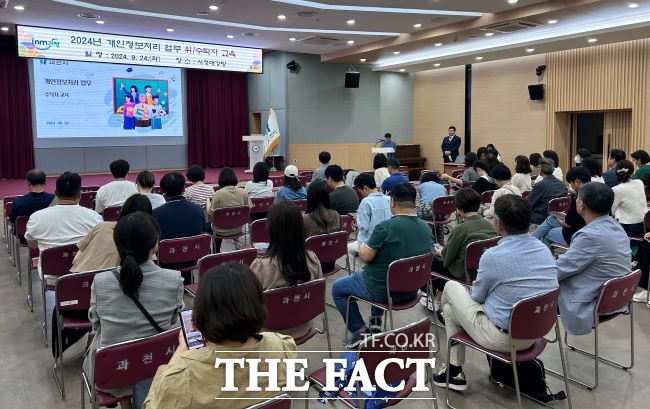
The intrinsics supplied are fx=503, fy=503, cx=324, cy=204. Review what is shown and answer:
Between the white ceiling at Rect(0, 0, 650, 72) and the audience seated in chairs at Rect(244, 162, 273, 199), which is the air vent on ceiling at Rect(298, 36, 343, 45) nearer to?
the white ceiling at Rect(0, 0, 650, 72)

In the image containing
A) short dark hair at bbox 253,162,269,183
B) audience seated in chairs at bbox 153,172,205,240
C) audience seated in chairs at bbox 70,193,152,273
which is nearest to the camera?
audience seated in chairs at bbox 70,193,152,273

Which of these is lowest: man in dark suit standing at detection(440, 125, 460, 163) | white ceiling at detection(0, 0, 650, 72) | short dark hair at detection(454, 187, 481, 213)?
short dark hair at detection(454, 187, 481, 213)

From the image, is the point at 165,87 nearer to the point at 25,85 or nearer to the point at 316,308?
the point at 25,85

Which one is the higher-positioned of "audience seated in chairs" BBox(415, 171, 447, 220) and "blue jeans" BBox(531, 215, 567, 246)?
"audience seated in chairs" BBox(415, 171, 447, 220)

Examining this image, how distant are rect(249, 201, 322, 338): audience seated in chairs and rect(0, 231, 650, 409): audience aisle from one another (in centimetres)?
77

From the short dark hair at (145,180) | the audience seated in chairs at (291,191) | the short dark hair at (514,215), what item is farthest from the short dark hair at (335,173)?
the short dark hair at (514,215)

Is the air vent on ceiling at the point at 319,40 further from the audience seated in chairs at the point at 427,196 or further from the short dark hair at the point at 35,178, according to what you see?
the short dark hair at the point at 35,178

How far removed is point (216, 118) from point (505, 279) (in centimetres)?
1362

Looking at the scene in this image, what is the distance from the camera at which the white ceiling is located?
29.7 ft

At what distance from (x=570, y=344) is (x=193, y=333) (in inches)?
122

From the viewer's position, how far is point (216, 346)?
61.6 inches

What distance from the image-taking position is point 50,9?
30.7 feet

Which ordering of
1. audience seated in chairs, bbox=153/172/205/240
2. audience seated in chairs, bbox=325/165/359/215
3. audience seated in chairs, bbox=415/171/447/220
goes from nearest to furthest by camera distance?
Result: 1. audience seated in chairs, bbox=153/172/205/240
2. audience seated in chairs, bbox=325/165/359/215
3. audience seated in chairs, bbox=415/171/447/220

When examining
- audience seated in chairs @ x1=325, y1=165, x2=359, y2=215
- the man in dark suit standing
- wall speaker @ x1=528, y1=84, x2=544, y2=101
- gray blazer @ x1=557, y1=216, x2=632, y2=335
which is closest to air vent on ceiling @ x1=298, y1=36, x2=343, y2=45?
the man in dark suit standing
